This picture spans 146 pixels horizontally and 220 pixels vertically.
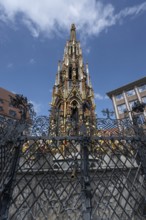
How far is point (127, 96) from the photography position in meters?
36.4

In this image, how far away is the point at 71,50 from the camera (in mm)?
26203

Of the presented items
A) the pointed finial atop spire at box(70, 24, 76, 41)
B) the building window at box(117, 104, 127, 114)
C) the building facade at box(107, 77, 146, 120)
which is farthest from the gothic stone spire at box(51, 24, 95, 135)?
the building window at box(117, 104, 127, 114)

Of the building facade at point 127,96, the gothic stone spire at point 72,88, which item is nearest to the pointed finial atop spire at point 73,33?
the gothic stone spire at point 72,88

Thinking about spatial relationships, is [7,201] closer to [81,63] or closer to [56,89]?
[56,89]

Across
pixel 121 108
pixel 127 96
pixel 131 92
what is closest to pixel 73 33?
pixel 127 96

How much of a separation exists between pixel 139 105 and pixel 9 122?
6.49 m

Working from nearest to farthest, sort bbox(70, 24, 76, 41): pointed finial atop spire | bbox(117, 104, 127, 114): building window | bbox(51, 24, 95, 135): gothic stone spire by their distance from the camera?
bbox(51, 24, 95, 135): gothic stone spire, bbox(70, 24, 76, 41): pointed finial atop spire, bbox(117, 104, 127, 114): building window

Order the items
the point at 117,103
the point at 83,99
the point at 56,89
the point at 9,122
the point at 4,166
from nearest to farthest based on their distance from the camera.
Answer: the point at 4,166 < the point at 9,122 < the point at 83,99 < the point at 56,89 < the point at 117,103

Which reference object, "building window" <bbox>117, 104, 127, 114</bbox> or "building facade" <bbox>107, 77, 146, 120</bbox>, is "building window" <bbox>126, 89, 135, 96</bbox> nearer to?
"building facade" <bbox>107, 77, 146, 120</bbox>

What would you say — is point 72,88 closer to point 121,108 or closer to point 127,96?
point 121,108

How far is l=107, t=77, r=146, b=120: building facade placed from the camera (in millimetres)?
34750

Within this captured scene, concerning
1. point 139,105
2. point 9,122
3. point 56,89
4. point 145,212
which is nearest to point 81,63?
point 56,89

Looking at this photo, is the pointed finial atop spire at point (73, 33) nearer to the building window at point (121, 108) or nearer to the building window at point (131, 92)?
the building window at point (131, 92)

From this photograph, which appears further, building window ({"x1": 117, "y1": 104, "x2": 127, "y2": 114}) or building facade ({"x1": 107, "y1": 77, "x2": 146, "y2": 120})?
building window ({"x1": 117, "y1": 104, "x2": 127, "y2": 114})
